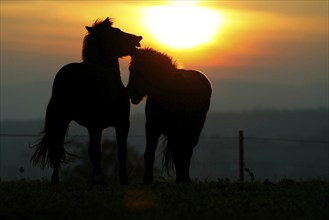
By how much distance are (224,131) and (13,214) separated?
175 m

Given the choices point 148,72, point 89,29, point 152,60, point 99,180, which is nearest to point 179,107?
point 148,72

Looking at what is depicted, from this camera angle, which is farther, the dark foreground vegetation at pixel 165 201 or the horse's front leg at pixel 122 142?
the horse's front leg at pixel 122 142

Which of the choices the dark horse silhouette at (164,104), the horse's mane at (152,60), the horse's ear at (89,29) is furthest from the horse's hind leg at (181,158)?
the horse's ear at (89,29)

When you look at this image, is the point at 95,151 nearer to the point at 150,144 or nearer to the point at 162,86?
the point at 150,144

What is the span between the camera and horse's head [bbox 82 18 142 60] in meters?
16.5

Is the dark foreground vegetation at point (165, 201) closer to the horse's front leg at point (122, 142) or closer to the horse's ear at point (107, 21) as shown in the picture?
the horse's front leg at point (122, 142)

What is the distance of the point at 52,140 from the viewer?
52.8ft

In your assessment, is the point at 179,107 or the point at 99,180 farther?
the point at 179,107

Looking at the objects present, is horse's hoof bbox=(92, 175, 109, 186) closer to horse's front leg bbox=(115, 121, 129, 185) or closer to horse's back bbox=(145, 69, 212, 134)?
horse's front leg bbox=(115, 121, 129, 185)

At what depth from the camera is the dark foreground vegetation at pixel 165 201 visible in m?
11.2

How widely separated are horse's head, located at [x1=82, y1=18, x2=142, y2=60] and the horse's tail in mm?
1441

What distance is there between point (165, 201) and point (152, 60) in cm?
470

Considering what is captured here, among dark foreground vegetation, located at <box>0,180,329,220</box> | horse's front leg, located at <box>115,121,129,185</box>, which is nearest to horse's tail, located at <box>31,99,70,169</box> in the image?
dark foreground vegetation, located at <box>0,180,329,220</box>

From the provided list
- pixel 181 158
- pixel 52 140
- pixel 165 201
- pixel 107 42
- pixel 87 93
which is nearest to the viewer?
pixel 165 201
